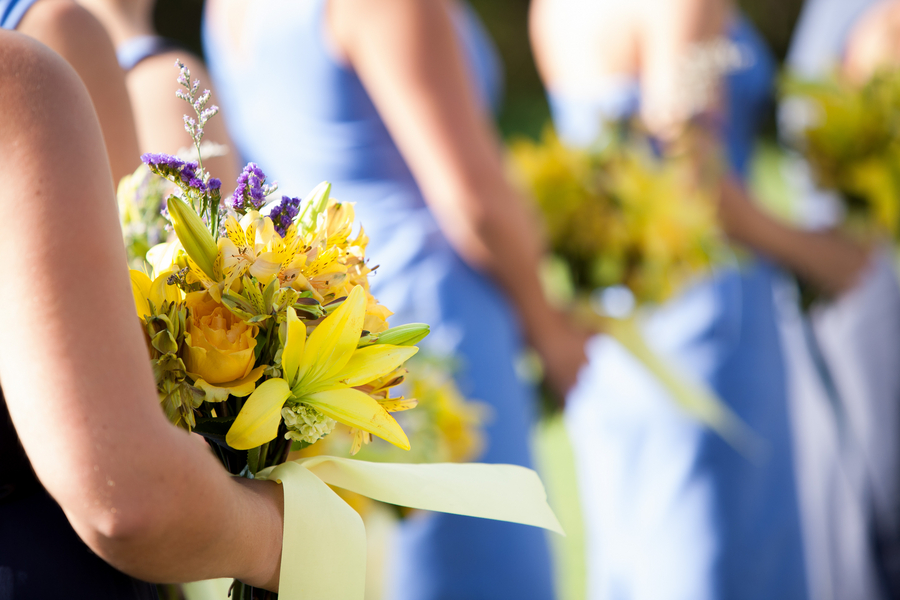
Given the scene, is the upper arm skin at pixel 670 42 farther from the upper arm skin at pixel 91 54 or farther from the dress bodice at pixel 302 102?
the upper arm skin at pixel 91 54

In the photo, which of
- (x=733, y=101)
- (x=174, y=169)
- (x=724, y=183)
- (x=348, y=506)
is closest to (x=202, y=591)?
(x=348, y=506)

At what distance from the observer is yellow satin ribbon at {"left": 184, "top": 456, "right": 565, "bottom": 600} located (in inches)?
27.7

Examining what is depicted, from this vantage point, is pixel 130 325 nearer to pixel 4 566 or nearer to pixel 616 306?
pixel 4 566

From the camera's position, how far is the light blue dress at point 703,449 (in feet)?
7.93

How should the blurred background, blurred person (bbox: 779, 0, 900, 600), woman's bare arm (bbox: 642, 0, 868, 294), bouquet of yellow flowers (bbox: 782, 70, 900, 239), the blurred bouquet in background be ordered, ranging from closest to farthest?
1. the blurred bouquet in background
2. woman's bare arm (bbox: 642, 0, 868, 294)
3. bouquet of yellow flowers (bbox: 782, 70, 900, 239)
4. blurred person (bbox: 779, 0, 900, 600)
5. the blurred background

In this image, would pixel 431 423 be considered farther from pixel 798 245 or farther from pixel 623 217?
pixel 798 245

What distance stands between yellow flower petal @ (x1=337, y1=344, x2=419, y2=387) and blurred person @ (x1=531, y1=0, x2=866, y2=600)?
164cm

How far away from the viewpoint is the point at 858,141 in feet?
8.78

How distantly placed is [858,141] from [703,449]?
47.4 inches

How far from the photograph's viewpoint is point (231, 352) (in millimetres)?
689

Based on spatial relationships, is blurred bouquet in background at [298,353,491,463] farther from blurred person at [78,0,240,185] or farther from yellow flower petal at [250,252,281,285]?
yellow flower petal at [250,252,281,285]

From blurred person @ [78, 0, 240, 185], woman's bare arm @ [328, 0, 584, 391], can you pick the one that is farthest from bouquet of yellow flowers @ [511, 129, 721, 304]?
blurred person @ [78, 0, 240, 185]

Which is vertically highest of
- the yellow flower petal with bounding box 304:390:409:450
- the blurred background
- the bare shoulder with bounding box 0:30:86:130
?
the bare shoulder with bounding box 0:30:86:130

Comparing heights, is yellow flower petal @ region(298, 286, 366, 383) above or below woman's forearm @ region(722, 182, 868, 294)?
above
